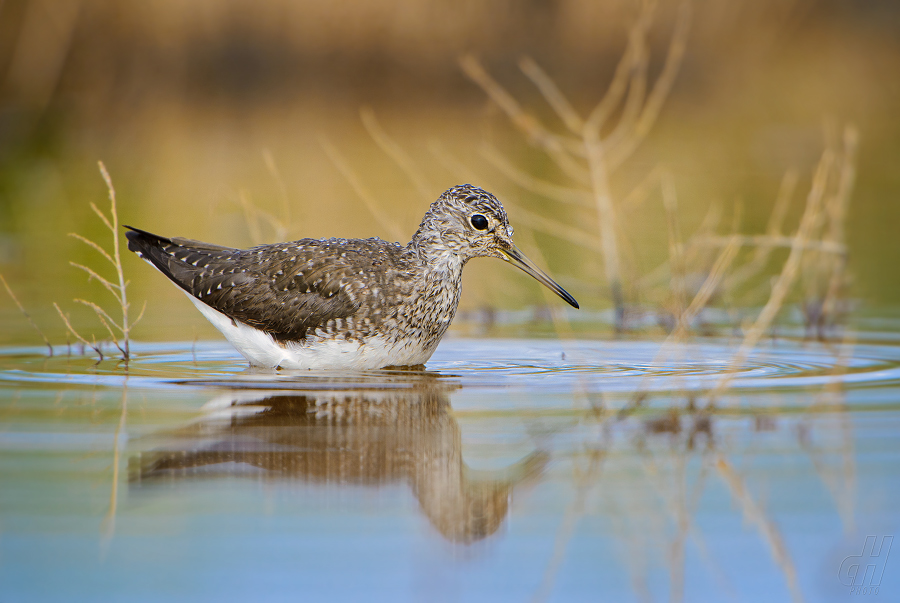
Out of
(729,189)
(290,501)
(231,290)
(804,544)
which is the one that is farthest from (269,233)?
(804,544)

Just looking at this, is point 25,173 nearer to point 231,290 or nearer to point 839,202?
point 231,290

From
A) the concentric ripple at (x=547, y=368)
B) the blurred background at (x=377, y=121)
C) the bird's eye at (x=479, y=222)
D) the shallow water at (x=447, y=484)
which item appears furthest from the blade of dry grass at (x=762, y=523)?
the blurred background at (x=377, y=121)

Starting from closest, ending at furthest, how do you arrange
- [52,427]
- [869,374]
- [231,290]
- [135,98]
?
[52,427], [869,374], [231,290], [135,98]

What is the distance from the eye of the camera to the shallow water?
369 centimetres

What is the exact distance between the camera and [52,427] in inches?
216

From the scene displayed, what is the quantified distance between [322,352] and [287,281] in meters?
0.63

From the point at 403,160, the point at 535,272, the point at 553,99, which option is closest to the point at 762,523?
the point at 535,272

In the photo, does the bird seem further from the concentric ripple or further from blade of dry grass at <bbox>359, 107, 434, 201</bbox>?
blade of dry grass at <bbox>359, 107, 434, 201</bbox>

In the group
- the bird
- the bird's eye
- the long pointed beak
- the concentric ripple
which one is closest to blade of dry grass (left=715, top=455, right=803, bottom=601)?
the concentric ripple

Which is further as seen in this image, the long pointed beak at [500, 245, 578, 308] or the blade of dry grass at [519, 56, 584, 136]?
the blade of dry grass at [519, 56, 584, 136]

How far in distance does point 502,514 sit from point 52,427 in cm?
249

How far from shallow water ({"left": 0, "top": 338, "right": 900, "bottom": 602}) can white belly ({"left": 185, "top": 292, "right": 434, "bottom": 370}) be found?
0.18 metres

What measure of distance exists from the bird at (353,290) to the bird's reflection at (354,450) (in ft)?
2.81

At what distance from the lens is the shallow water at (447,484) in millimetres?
3689
